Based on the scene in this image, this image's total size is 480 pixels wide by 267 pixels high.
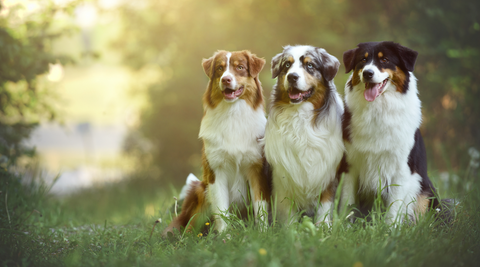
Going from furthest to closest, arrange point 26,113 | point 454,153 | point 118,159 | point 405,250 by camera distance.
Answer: point 118,159 → point 454,153 → point 26,113 → point 405,250

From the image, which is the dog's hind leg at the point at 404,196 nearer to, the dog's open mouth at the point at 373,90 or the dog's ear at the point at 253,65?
the dog's open mouth at the point at 373,90

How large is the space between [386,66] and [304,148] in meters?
1.06

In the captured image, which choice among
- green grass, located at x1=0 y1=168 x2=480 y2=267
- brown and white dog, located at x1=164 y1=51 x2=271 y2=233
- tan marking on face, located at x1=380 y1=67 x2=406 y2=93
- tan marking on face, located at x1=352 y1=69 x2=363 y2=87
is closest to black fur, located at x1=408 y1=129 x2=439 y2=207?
green grass, located at x1=0 y1=168 x2=480 y2=267

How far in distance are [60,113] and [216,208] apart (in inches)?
161

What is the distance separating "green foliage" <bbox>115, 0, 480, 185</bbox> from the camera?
7.27 metres

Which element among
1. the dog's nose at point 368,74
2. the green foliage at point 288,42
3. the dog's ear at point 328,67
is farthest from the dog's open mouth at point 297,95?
the green foliage at point 288,42

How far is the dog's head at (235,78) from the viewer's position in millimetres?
3629

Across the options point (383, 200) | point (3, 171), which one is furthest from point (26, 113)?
point (383, 200)

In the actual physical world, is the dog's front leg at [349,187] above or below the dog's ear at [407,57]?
below

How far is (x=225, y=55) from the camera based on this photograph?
3768 millimetres

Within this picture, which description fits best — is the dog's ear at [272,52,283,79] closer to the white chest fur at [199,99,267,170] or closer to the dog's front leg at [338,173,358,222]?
the white chest fur at [199,99,267,170]

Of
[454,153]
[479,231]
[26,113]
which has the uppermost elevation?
[26,113]

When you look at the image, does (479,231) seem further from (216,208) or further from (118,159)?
(118,159)

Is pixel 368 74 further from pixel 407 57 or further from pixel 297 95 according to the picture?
pixel 297 95
